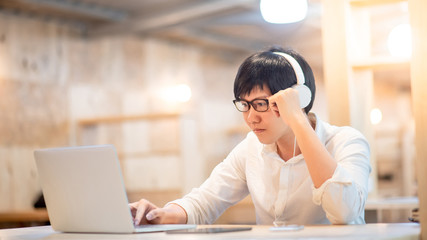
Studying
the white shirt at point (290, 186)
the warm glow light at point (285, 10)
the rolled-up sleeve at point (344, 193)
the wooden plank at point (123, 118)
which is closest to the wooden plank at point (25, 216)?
the wooden plank at point (123, 118)

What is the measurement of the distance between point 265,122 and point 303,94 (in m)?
0.15

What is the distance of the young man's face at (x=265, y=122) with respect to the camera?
200 cm

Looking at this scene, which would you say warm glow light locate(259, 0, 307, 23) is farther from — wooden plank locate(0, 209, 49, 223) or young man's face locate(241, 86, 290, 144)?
wooden plank locate(0, 209, 49, 223)

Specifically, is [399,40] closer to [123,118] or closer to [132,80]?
[123,118]

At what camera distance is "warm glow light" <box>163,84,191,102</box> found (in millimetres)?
9062

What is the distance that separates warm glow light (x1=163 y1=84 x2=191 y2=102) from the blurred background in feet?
0.05

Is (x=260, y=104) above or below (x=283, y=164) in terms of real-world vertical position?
above

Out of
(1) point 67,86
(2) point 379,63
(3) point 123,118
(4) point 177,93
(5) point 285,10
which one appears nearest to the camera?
(2) point 379,63

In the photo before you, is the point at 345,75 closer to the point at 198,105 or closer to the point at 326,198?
the point at 326,198

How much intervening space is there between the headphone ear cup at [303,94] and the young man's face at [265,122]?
3.6 inches

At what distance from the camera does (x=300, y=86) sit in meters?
1.99

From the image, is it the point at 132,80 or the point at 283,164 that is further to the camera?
the point at 132,80

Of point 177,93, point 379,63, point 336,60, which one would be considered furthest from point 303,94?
point 177,93

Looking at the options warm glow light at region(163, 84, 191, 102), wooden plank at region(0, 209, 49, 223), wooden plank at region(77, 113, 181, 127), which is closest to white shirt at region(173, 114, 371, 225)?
wooden plank at region(0, 209, 49, 223)
